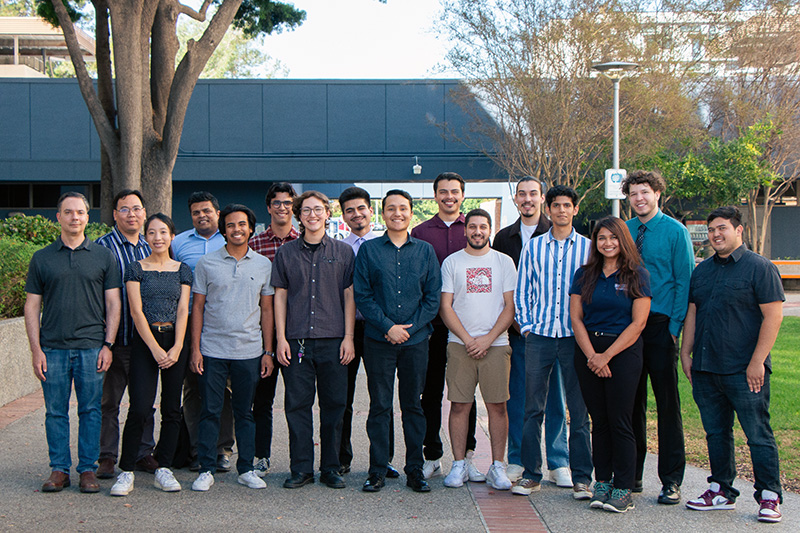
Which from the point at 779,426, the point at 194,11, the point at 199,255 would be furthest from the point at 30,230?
the point at 779,426

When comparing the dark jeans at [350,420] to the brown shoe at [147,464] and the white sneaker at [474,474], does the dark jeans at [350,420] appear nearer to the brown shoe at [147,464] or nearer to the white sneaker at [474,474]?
the white sneaker at [474,474]

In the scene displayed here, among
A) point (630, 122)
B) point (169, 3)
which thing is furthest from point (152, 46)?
point (630, 122)

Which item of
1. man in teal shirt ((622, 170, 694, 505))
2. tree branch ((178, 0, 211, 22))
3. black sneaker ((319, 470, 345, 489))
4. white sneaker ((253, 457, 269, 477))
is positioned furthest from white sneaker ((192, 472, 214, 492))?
tree branch ((178, 0, 211, 22))

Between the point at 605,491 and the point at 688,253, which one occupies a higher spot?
the point at 688,253

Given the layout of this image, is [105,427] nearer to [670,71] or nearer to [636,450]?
[636,450]

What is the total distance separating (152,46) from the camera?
12445mm

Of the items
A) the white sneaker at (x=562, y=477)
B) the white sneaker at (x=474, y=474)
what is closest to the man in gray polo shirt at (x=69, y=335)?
the white sneaker at (x=474, y=474)

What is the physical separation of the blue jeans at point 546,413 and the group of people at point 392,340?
0.05 feet

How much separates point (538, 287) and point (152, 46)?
30.9ft

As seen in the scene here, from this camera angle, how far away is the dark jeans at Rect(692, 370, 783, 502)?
473 cm

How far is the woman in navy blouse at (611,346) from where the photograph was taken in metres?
4.89

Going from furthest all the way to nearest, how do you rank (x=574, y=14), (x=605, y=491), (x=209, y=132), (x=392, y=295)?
(x=209, y=132), (x=574, y=14), (x=392, y=295), (x=605, y=491)

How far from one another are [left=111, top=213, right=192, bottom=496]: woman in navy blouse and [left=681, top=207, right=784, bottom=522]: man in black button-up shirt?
3.48 metres

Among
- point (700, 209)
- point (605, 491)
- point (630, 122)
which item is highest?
point (630, 122)
